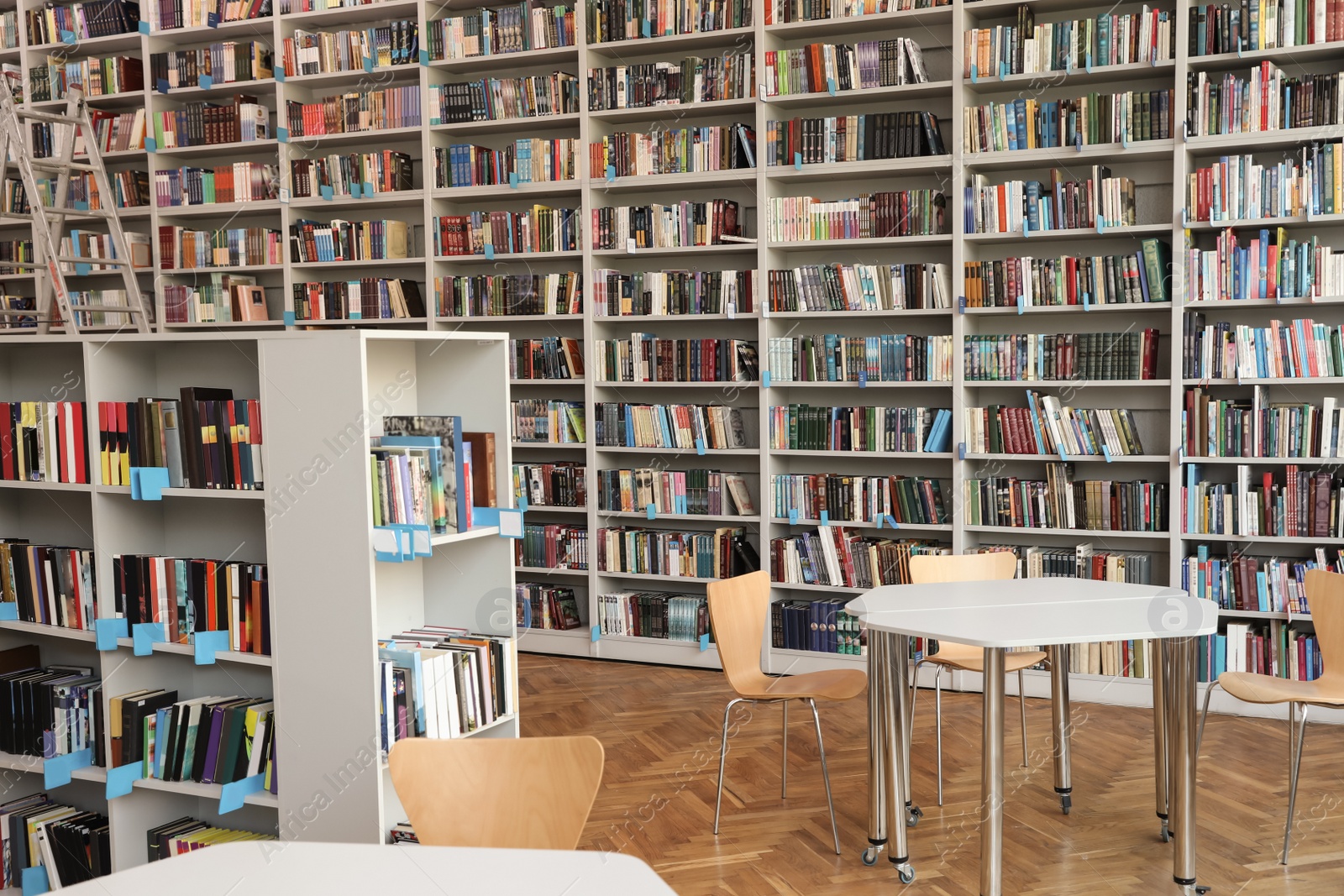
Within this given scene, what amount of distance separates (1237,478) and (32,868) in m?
4.79

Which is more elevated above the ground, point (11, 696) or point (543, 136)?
point (543, 136)

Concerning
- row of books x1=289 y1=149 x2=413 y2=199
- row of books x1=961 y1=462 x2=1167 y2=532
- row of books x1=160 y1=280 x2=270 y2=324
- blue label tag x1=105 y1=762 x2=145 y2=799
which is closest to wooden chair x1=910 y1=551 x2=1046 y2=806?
row of books x1=961 y1=462 x2=1167 y2=532

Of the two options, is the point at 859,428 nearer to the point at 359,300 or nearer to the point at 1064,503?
the point at 1064,503

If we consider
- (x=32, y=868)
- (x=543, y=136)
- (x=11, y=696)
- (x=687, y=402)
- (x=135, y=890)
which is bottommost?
(x=32, y=868)

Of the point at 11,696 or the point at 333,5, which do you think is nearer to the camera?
the point at 11,696

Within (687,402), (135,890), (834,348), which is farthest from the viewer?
(687,402)

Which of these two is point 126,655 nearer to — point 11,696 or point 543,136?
point 11,696

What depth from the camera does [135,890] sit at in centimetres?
163

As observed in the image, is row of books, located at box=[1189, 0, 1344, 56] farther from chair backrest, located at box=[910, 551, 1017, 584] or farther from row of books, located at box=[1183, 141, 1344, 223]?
chair backrest, located at box=[910, 551, 1017, 584]

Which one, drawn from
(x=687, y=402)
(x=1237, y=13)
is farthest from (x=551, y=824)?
(x=1237, y=13)

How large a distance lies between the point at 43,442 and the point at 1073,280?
411cm

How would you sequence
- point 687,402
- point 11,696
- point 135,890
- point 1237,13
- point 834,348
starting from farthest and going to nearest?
point 687,402 → point 834,348 → point 1237,13 → point 11,696 → point 135,890

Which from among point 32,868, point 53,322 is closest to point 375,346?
point 32,868

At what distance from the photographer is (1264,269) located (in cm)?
464
